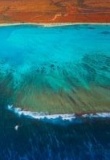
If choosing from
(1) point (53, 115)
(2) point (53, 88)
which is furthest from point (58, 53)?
(1) point (53, 115)

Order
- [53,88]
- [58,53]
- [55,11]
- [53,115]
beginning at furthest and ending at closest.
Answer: [55,11], [58,53], [53,88], [53,115]

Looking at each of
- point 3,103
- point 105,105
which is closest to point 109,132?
point 105,105

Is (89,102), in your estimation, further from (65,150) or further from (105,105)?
(65,150)

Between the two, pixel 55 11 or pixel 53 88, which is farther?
pixel 55 11

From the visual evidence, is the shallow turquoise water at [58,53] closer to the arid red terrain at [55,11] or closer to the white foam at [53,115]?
the arid red terrain at [55,11]

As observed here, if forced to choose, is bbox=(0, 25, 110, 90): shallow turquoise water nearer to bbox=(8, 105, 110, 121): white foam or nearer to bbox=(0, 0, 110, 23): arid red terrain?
bbox=(0, 0, 110, 23): arid red terrain

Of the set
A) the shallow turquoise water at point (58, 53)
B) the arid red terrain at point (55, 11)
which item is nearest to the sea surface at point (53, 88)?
the shallow turquoise water at point (58, 53)

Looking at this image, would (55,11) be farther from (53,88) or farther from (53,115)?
(53,115)

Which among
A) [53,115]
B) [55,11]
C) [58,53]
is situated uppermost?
[55,11]
